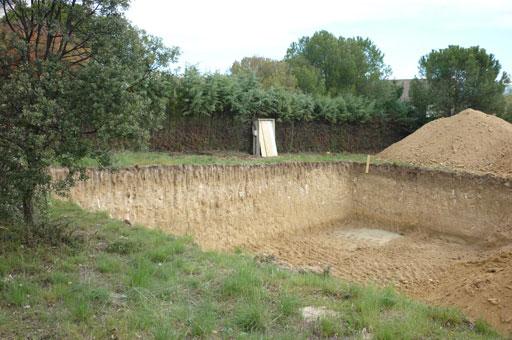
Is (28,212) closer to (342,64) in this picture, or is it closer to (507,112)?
(507,112)

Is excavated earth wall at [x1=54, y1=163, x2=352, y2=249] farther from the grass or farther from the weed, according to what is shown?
the weed

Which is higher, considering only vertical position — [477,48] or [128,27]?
[477,48]

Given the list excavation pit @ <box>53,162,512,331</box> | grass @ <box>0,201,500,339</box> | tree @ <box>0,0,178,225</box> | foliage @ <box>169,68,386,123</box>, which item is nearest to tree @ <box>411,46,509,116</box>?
foliage @ <box>169,68,386,123</box>

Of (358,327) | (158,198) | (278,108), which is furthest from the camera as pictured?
(278,108)

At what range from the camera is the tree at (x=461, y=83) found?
25922 millimetres

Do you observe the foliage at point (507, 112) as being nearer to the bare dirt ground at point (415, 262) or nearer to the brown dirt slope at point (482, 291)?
the bare dirt ground at point (415, 262)

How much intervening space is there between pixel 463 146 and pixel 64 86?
705 inches

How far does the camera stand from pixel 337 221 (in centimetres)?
1964

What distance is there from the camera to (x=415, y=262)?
1435cm

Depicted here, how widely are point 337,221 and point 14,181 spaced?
14.7m

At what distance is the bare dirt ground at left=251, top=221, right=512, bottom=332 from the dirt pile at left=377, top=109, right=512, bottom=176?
11.7 feet

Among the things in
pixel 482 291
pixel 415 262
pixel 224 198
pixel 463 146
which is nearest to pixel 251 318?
pixel 482 291

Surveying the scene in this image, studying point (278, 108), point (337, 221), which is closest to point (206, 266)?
point (337, 221)

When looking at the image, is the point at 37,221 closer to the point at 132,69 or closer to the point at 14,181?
the point at 14,181
